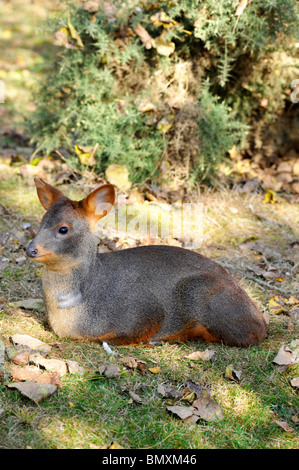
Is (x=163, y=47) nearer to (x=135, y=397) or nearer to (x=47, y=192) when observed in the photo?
(x=47, y=192)

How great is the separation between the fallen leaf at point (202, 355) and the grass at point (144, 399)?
46 millimetres

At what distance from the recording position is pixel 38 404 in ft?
9.87

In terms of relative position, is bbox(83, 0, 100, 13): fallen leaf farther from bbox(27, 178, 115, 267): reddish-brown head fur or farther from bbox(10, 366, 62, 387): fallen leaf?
bbox(10, 366, 62, 387): fallen leaf

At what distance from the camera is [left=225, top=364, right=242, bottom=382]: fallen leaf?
351cm

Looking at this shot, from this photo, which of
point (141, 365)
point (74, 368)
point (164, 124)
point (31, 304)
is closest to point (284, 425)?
point (141, 365)

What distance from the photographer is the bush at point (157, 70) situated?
597 centimetres

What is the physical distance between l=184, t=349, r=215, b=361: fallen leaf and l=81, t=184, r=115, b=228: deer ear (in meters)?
1.22

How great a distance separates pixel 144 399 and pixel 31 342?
93 centimetres

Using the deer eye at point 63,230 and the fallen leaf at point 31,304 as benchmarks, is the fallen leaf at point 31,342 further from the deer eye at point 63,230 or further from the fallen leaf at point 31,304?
the deer eye at point 63,230

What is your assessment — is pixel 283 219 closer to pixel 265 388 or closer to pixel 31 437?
pixel 265 388

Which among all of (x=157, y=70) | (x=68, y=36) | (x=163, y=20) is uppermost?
(x=163, y=20)

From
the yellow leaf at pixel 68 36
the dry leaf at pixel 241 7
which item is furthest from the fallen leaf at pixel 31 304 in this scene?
the dry leaf at pixel 241 7

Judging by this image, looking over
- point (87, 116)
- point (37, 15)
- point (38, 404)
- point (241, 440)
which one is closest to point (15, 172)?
point (87, 116)

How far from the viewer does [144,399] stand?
10.6 ft
